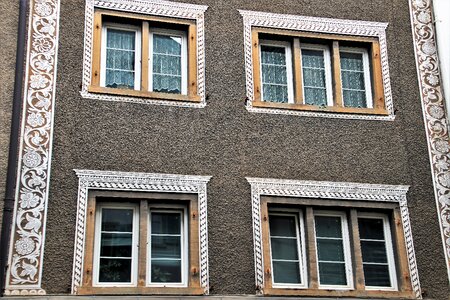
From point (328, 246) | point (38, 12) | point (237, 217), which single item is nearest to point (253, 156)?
point (237, 217)

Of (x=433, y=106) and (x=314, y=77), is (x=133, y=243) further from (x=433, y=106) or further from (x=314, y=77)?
(x=433, y=106)

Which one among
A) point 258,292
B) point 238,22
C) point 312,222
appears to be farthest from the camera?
point 238,22

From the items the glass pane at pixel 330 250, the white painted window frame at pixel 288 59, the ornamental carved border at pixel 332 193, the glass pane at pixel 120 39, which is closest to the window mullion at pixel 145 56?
the glass pane at pixel 120 39

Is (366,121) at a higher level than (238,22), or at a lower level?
lower

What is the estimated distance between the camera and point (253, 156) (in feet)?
42.1

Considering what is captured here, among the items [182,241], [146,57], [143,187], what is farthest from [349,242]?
[146,57]

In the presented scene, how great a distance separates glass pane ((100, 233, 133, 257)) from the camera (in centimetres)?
1196

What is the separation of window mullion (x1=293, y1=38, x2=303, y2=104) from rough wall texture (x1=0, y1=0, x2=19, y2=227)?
460 cm

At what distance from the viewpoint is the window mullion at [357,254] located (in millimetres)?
12523

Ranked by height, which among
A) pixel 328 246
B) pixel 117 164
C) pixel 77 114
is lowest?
pixel 328 246

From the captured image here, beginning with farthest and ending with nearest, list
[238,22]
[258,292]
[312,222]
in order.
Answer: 1. [238,22]
2. [312,222]
3. [258,292]

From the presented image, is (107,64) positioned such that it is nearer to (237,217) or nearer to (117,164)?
(117,164)

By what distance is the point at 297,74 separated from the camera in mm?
13656

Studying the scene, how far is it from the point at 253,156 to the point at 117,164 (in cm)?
217
